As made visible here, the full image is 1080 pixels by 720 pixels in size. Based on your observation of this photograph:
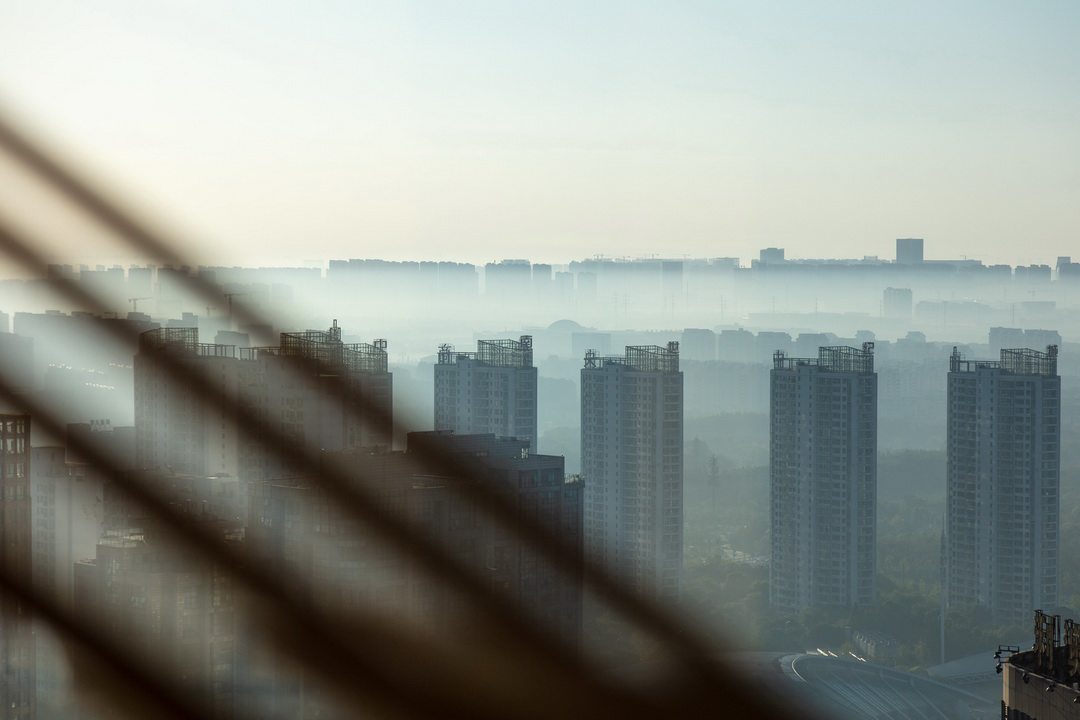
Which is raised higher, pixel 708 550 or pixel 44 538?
pixel 44 538

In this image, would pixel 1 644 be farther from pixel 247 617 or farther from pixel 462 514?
pixel 462 514

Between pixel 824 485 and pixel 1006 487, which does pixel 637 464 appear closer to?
pixel 824 485

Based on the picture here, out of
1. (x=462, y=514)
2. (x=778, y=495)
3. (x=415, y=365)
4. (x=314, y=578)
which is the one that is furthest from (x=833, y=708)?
(x=415, y=365)

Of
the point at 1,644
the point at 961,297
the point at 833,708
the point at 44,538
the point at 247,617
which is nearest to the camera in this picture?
the point at 1,644

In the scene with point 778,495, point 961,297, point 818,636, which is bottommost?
point 818,636

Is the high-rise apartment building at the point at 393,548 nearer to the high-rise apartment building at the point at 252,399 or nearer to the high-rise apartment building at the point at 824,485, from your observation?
the high-rise apartment building at the point at 252,399

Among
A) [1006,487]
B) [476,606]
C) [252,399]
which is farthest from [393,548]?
[1006,487]

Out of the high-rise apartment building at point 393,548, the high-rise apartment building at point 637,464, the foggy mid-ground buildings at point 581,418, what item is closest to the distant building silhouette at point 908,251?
the foggy mid-ground buildings at point 581,418

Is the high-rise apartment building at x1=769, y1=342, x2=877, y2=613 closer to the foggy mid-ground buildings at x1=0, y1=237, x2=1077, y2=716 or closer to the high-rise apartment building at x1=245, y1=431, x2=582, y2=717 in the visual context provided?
the foggy mid-ground buildings at x1=0, y1=237, x2=1077, y2=716
